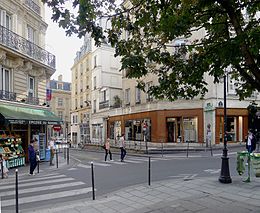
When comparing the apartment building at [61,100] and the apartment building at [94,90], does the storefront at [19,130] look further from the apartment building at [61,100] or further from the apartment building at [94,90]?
the apartment building at [61,100]

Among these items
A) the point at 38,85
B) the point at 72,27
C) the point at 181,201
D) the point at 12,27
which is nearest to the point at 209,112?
the point at 38,85

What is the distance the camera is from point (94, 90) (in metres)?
47.8

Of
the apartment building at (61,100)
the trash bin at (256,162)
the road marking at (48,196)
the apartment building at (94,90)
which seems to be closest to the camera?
the road marking at (48,196)

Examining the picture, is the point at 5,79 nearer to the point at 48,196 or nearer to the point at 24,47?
the point at 24,47

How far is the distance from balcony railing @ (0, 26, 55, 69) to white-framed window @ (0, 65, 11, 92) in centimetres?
144

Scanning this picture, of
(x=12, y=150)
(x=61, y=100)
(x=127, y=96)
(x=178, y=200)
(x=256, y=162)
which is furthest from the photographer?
(x=61, y=100)

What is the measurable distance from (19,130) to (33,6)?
8871 mm

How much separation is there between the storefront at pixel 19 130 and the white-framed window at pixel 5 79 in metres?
1.26

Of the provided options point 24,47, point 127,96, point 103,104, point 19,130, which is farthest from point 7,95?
point 103,104

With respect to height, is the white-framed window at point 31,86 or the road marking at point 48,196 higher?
the white-framed window at point 31,86

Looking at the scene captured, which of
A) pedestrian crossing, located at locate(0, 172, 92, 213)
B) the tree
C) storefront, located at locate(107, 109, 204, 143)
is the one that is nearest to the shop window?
storefront, located at locate(107, 109, 204, 143)

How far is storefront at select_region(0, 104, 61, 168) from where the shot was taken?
16209mm

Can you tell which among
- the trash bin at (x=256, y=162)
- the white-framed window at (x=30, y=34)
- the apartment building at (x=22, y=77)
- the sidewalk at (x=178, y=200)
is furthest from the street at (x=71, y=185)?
the white-framed window at (x=30, y=34)

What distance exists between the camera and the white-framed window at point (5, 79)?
688 inches
